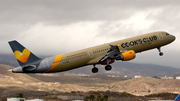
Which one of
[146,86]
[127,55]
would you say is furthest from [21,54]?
[146,86]

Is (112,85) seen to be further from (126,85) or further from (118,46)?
(118,46)

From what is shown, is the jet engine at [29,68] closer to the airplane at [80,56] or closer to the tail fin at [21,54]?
the airplane at [80,56]

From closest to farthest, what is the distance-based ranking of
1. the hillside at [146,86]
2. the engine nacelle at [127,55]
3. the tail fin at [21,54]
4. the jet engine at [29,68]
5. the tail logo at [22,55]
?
the tail fin at [21,54]
the jet engine at [29,68]
the tail logo at [22,55]
the engine nacelle at [127,55]
the hillside at [146,86]

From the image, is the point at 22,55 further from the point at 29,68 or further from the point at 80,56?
the point at 80,56

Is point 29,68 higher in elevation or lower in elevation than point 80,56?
lower

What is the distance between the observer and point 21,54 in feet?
164

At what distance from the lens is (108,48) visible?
53344 mm

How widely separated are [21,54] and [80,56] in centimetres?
1157

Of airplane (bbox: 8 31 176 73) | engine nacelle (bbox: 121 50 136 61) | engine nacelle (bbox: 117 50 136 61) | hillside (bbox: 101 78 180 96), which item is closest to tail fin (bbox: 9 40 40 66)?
airplane (bbox: 8 31 176 73)

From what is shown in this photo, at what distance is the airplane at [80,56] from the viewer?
50.0m

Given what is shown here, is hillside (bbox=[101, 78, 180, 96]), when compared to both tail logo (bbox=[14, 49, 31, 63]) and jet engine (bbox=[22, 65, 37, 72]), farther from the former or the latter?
tail logo (bbox=[14, 49, 31, 63])

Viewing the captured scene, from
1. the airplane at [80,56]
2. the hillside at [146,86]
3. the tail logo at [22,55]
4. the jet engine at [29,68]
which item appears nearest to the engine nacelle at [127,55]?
the airplane at [80,56]

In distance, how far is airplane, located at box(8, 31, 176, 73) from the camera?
50031 mm

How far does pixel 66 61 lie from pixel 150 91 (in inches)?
5546
